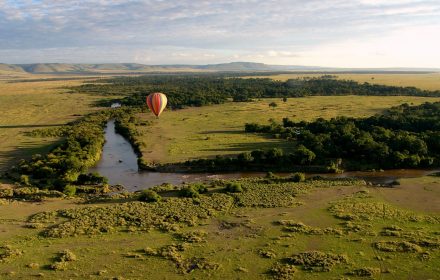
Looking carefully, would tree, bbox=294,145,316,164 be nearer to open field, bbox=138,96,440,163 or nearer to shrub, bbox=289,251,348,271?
open field, bbox=138,96,440,163

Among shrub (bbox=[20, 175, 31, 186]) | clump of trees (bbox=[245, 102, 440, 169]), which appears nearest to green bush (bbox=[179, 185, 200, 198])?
clump of trees (bbox=[245, 102, 440, 169])

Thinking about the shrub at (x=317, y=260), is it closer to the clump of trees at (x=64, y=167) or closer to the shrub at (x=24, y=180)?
the clump of trees at (x=64, y=167)

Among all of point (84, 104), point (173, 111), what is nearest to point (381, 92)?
point (173, 111)

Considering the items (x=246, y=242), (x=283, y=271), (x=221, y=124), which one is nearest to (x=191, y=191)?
(x=246, y=242)

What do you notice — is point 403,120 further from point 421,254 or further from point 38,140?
point 38,140

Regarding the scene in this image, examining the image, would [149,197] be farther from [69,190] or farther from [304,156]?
[304,156]

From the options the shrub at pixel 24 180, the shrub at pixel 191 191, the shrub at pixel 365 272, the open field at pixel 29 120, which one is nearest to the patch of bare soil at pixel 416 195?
the shrub at pixel 365 272
